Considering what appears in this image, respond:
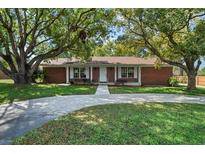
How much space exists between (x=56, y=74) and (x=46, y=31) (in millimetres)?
7324

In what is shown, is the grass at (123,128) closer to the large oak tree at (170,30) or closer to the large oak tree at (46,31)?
the large oak tree at (170,30)

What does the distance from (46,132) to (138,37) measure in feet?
52.9

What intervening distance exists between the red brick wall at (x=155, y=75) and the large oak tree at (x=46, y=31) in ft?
25.6

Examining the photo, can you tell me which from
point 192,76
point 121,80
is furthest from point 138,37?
point 121,80

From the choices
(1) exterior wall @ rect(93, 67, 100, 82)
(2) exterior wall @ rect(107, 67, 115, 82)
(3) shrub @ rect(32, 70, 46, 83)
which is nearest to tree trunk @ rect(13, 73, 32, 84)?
(3) shrub @ rect(32, 70, 46, 83)

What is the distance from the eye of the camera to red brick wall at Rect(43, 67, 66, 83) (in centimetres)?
2975

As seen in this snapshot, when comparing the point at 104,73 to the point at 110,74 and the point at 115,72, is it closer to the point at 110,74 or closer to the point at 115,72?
the point at 110,74

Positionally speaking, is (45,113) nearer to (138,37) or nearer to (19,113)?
(19,113)

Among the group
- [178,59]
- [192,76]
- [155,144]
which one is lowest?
[155,144]

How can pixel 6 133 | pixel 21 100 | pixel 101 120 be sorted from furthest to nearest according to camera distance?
pixel 21 100, pixel 101 120, pixel 6 133

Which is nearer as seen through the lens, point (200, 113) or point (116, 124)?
point (116, 124)

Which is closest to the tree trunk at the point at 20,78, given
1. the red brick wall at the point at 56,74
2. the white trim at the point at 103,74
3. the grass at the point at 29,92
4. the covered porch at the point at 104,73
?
the grass at the point at 29,92
